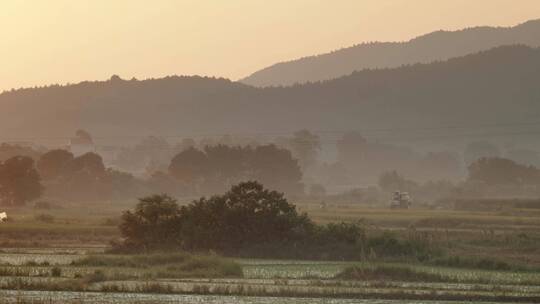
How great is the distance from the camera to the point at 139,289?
3750cm

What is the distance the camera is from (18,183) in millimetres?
119188

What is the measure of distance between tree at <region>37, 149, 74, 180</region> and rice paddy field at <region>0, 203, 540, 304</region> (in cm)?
9059

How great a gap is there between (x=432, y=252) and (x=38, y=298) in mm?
26283

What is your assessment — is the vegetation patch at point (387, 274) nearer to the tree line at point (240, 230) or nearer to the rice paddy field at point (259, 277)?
the rice paddy field at point (259, 277)

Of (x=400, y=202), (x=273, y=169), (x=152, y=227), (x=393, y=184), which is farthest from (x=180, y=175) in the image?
(x=152, y=227)

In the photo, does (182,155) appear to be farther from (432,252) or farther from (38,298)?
(38,298)

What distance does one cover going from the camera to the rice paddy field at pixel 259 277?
36344 millimetres

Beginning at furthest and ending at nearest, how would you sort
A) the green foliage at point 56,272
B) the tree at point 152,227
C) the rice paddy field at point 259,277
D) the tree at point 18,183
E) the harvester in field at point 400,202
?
the tree at point 18,183 → the harvester in field at point 400,202 → the tree at point 152,227 → the green foliage at point 56,272 → the rice paddy field at point 259,277

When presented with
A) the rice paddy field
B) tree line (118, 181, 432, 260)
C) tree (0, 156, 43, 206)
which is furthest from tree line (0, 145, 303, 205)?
tree line (118, 181, 432, 260)

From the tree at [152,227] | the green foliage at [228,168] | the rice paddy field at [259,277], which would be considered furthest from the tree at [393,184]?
the tree at [152,227]

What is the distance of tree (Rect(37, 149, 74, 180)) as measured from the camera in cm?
15638

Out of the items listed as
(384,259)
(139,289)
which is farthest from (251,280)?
(384,259)

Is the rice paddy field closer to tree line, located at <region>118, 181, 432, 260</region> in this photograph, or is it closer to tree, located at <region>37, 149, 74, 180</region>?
tree line, located at <region>118, 181, 432, 260</region>

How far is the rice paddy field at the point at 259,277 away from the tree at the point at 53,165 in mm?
90592
